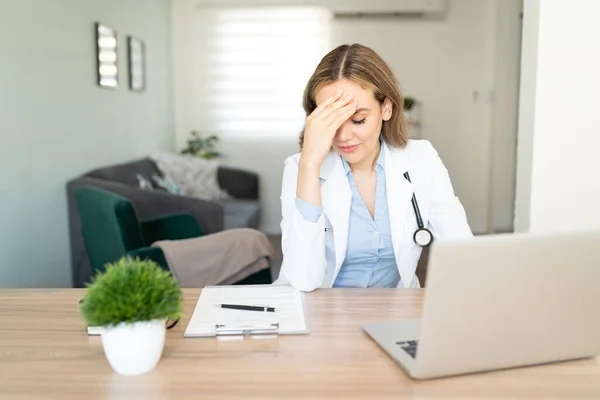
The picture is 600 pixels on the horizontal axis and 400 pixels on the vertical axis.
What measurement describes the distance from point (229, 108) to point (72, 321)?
511 cm

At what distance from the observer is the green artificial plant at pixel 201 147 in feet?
19.6

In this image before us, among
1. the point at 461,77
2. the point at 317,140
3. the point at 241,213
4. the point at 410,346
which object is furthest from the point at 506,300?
the point at 461,77

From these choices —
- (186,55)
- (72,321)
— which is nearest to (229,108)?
(186,55)

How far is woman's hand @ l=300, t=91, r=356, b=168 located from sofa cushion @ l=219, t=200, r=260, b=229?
3015 mm

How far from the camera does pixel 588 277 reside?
3.00 feet

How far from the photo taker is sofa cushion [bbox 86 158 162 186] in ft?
12.4

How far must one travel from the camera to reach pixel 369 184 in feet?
5.83

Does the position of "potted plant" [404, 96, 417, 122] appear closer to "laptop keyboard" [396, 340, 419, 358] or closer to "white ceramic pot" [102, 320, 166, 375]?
"laptop keyboard" [396, 340, 419, 358]

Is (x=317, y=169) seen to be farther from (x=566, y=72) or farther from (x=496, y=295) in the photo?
(x=566, y=72)

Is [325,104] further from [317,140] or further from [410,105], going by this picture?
[410,105]

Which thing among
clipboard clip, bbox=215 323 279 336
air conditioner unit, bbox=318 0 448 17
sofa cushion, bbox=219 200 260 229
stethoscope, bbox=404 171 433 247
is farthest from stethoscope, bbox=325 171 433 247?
air conditioner unit, bbox=318 0 448 17

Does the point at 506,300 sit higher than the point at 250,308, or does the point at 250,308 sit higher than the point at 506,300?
the point at 506,300

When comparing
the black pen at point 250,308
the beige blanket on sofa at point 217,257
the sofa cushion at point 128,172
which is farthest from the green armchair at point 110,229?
the black pen at point 250,308

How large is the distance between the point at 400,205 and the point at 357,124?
269 millimetres
